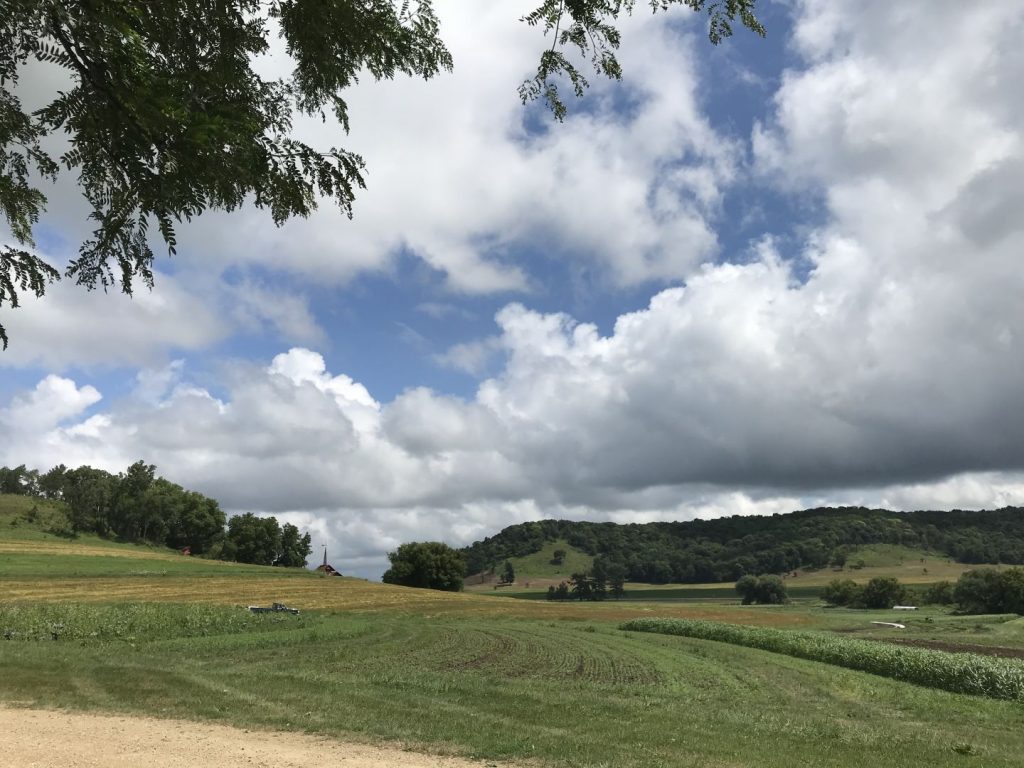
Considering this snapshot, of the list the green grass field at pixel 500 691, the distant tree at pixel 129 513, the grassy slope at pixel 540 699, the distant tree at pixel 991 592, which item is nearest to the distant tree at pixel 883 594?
the distant tree at pixel 991 592

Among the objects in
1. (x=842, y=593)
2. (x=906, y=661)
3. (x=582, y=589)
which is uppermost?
(x=906, y=661)

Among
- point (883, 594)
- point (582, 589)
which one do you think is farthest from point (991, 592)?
point (582, 589)

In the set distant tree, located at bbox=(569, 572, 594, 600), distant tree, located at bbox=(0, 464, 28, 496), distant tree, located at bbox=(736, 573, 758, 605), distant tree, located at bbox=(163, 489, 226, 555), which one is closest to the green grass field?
distant tree, located at bbox=(163, 489, 226, 555)

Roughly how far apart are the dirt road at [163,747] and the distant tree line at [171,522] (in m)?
132

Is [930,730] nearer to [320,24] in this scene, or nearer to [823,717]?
[823,717]

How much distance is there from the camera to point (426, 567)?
98.7 metres

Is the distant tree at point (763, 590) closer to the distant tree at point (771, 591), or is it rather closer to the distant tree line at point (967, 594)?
the distant tree at point (771, 591)

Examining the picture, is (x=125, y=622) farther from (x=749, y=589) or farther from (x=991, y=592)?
(x=749, y=589)

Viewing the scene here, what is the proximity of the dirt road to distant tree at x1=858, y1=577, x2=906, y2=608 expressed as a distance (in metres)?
134

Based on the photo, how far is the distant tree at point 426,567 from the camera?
9850 centimetres

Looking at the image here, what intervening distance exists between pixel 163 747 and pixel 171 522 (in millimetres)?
146021

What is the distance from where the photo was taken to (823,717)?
56.9 feet

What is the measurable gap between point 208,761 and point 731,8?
1137 cm

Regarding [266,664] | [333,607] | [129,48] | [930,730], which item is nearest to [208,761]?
[129,48]
